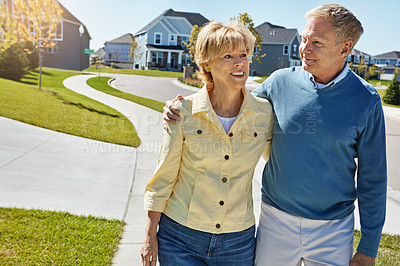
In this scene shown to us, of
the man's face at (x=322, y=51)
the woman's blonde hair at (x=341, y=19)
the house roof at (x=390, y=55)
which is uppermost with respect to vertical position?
Answer: the house roof at (x=390, y=55)

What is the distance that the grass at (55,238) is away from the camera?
11.8 ft

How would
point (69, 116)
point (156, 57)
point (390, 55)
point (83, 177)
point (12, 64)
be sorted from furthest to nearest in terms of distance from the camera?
point (390, 55)
point (156, 57)
point (12, 64)
point (69, 116)
point (83, 177)

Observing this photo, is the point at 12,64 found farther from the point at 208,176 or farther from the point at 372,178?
the point at 372,178

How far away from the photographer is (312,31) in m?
2.34

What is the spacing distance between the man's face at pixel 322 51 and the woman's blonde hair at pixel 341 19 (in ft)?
0.09

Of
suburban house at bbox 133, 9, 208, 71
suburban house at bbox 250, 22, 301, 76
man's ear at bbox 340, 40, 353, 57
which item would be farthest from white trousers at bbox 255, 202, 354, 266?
suburban house at bbox 250, 22, 301, 76

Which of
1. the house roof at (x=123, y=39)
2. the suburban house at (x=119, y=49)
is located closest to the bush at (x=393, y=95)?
the suburban house at (x=119, y=49)

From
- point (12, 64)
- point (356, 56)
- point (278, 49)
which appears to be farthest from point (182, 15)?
point (356, 56)

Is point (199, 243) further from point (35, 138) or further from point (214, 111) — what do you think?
point (35, 138)

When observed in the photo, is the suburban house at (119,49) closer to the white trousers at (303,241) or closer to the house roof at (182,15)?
the house roof at (182,15)

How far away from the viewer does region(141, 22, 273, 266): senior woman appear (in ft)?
7.54

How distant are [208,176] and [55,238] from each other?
2513 mm

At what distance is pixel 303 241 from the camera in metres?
2.42

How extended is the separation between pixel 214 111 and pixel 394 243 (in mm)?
3506
